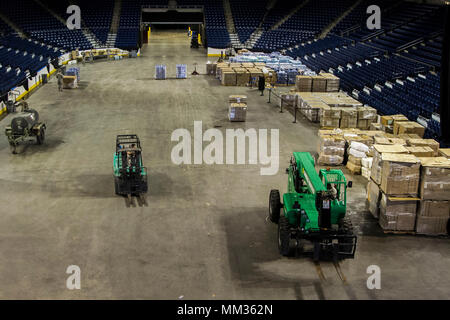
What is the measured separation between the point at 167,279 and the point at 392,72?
814 inches

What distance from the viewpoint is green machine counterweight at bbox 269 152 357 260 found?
1052 cm

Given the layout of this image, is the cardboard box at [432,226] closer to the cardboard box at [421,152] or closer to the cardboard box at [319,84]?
the cardboard box at [421,152]

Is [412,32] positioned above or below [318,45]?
above

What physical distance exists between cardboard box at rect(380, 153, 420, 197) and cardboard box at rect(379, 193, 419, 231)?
18 centimetres

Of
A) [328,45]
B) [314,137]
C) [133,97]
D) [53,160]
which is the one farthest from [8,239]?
[328,45]

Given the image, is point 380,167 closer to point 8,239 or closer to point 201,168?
point 201,168

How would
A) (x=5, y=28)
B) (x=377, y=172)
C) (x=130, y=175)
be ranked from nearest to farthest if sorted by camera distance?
(x=377, y=172)
(x=130, y=175)
(x=5, y=28)

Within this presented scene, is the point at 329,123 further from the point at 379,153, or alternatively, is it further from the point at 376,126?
the point at 379,153

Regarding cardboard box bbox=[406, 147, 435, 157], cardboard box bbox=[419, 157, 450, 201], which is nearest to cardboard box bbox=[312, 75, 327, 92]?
cardboard box bbox=[406, 147, 435, 157]

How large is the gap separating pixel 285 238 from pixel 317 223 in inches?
30.2

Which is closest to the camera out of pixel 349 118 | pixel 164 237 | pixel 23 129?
pixel 164 237

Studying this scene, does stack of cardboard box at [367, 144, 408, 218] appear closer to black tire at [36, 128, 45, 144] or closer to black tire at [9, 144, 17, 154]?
black tire at [36, 128, 45, 144]

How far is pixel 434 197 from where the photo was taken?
11.8m

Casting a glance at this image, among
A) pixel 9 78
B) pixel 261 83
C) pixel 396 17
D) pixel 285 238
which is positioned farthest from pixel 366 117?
pixel 396 17
